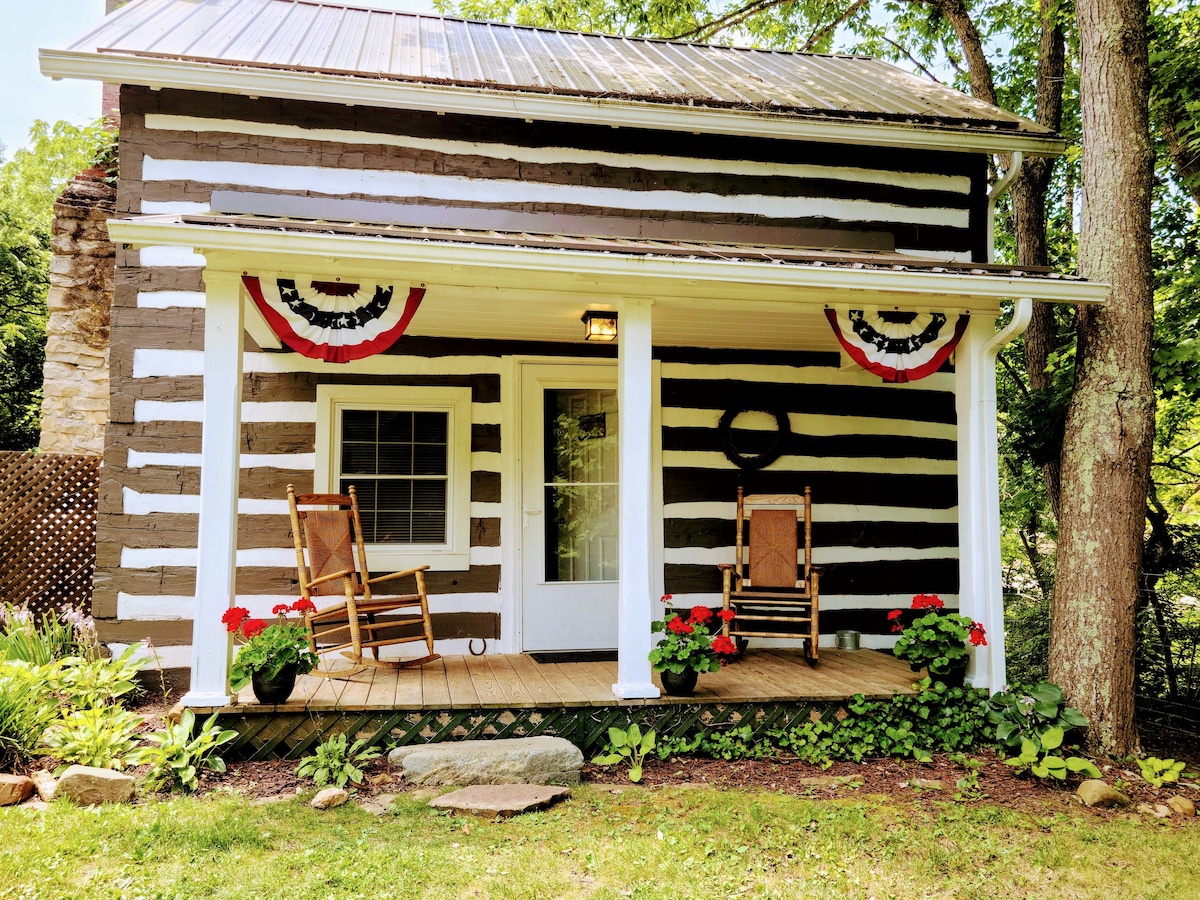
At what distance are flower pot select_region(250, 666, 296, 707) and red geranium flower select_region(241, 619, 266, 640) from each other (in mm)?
187

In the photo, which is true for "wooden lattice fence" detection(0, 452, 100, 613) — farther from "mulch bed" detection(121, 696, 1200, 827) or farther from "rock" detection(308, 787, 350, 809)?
"rock" detection(308, 787, 350, 809)

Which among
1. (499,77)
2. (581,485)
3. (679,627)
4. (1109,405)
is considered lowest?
(679,627)

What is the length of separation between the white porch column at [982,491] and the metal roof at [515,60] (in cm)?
202

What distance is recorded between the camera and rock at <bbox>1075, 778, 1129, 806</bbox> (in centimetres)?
362

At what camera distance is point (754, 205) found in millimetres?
5609

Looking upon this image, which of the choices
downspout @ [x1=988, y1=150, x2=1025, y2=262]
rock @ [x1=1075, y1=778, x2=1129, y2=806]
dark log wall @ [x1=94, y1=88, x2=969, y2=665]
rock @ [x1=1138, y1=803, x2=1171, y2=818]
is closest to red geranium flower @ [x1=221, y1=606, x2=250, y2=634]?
dark log wall @ [x1=94, y1=88, x2=969, y2=665]

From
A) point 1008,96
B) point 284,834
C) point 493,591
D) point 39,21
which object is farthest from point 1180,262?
point 39,21

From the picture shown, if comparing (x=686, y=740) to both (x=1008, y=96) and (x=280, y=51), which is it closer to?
(x=280, y=51)

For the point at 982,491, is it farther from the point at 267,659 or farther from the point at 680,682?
the point at 267,659

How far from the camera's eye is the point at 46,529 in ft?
17.3

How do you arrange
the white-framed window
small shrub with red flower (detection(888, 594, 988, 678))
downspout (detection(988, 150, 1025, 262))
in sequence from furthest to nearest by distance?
1. downspout (detection(988, 150, 1025, 262))
2. the white-framed window
3. small shrub with red flower (detection(888, 594, 988, 678))

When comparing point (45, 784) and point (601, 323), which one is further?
point (601, 323)

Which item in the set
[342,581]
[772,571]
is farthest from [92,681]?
[772,571]

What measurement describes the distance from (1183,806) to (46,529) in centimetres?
660
